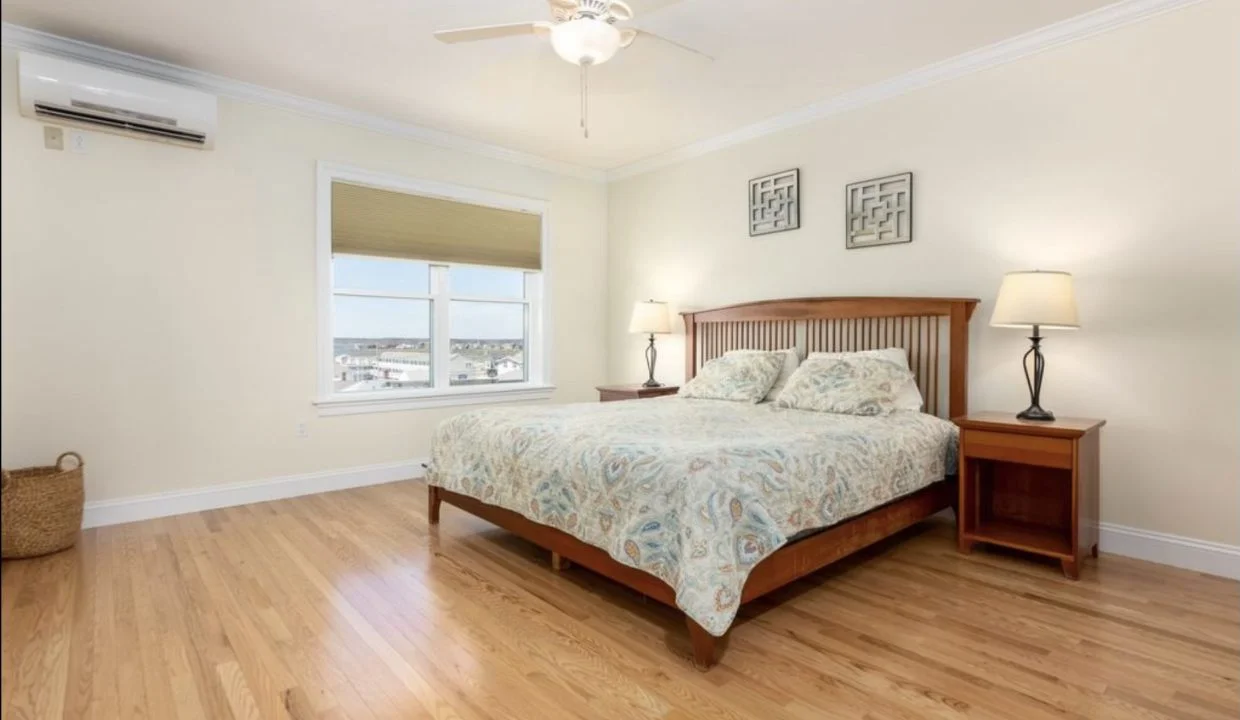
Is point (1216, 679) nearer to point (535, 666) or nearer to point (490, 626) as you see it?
point (535, 666)

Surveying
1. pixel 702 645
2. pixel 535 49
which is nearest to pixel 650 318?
pixel 535 49

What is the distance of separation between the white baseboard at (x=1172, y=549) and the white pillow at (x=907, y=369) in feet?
3.32

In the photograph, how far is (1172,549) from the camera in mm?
2891

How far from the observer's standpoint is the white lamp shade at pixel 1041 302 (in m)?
2.82

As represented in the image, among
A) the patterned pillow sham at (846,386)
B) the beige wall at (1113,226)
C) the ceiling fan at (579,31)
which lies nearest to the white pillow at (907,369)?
the patterned pillow sham at (846,386)

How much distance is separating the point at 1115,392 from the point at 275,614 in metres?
3.79

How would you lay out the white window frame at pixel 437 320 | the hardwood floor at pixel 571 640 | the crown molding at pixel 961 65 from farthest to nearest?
the white window frame at pixel 437 320
the crown molding at pixel 961 65
the hardwood floor at pixel 571 640

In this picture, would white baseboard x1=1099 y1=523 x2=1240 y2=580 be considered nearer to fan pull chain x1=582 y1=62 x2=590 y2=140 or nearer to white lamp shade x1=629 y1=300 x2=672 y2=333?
white lamp shade x1=629 y1=300 x2=672 y2=333

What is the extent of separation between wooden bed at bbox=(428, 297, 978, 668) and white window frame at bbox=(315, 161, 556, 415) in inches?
51.6

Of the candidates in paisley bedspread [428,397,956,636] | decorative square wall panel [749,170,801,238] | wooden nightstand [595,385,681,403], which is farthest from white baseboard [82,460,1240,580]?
decorative square wall panel [749,170,801,238]

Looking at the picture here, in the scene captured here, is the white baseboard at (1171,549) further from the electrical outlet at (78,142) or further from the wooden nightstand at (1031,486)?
the electrical outlet at (78,142)

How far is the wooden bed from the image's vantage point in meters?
2.30

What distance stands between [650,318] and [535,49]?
2.19 m

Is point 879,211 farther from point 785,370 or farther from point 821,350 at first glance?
point 785,370
